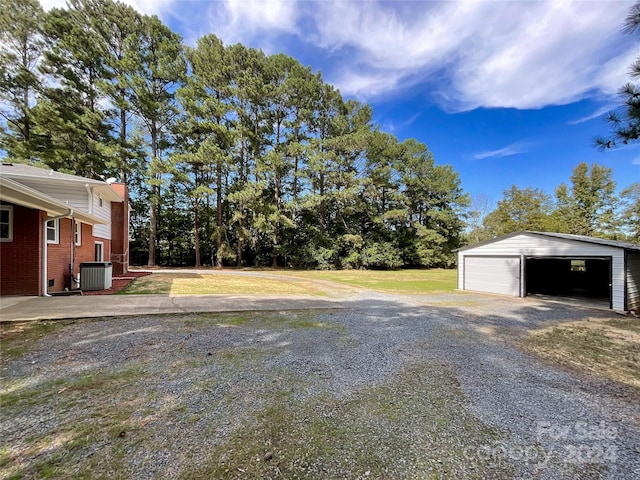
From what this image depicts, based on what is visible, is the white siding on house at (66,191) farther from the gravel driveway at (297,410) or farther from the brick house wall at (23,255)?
the gravel driveway at (297,410)

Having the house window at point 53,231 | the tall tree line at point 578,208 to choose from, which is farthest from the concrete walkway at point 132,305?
the tall tree line at point 578,208

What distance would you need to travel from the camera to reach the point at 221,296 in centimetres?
874

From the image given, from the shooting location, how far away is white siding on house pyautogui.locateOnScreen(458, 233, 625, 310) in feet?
29.3

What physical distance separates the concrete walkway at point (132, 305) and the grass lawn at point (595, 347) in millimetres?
4823

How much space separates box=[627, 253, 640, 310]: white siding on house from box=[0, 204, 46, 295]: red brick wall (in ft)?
58.4

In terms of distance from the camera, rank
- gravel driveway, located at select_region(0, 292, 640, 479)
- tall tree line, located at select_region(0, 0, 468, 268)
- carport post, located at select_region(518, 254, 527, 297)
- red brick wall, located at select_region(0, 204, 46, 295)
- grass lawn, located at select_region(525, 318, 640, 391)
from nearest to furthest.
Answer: gravel driveway, located at select_region(0, 292, 640, 479)
grass lawn, located at select_region(525, 318, 640, 391)
red brick wall, located at select_region(0, 204, 46, 295)
carport post, located at select_region(518, 254, 527, 297)
tall tree line, located at select_region(0, 0, 468, 268)

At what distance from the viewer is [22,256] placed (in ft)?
23.3

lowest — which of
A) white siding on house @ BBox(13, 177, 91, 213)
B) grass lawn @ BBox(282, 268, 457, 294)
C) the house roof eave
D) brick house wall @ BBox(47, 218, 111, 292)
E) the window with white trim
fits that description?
grass lawn @ BBox(282, 268, 457, 294)

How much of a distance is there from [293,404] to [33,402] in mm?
2515

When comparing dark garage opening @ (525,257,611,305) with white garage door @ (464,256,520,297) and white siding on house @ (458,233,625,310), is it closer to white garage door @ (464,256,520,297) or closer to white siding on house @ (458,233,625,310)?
white garage door @ (464,256,520,297)

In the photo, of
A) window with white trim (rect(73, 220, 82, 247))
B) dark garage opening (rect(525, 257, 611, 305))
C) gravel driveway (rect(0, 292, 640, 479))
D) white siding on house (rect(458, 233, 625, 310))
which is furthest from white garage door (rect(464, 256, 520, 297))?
window with white trim (rect(73, 220, 82, 247))

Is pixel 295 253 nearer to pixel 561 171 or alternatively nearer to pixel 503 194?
pixel 503 194

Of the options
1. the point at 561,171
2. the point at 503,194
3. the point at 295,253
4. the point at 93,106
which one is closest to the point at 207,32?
the point at 93,106

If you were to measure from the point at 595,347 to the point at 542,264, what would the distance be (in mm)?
13215
